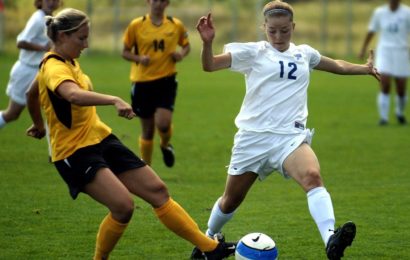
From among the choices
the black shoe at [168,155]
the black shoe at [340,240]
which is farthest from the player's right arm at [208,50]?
the black shoe at [168,155]

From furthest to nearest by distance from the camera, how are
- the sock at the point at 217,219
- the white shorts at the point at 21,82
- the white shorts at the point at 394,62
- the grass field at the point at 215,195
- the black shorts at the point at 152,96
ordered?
the white shorts at the point at 394,62 < the white shorts at the point at 21,82 < the black shorts at the point at 152,96 < the grass field at the point at 215,195 < the sock at the point at 217,219

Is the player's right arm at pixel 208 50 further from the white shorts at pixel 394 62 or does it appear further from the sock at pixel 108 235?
the white shorts at pixel 394 62

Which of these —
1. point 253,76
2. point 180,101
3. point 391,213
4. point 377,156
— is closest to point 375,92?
point 180,101

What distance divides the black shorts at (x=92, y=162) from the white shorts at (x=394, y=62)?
1186cm

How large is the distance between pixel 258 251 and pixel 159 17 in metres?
6.16

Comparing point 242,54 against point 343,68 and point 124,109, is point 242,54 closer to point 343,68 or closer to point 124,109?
point 343,68

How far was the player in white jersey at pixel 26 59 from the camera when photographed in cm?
1243

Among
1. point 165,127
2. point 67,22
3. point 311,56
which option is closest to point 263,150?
point 311,56

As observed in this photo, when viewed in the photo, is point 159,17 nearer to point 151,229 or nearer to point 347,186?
point 347,186

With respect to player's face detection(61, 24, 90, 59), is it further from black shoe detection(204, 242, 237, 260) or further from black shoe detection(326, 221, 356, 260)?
black shoe detection(326, 221, 356, 260)

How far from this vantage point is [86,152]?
6871 millimetres

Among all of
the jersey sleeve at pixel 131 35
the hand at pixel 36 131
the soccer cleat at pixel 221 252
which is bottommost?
the jersey sleeve at pixel 131 35

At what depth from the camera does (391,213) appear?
976cm

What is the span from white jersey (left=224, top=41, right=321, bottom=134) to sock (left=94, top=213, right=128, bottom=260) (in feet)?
4.44
